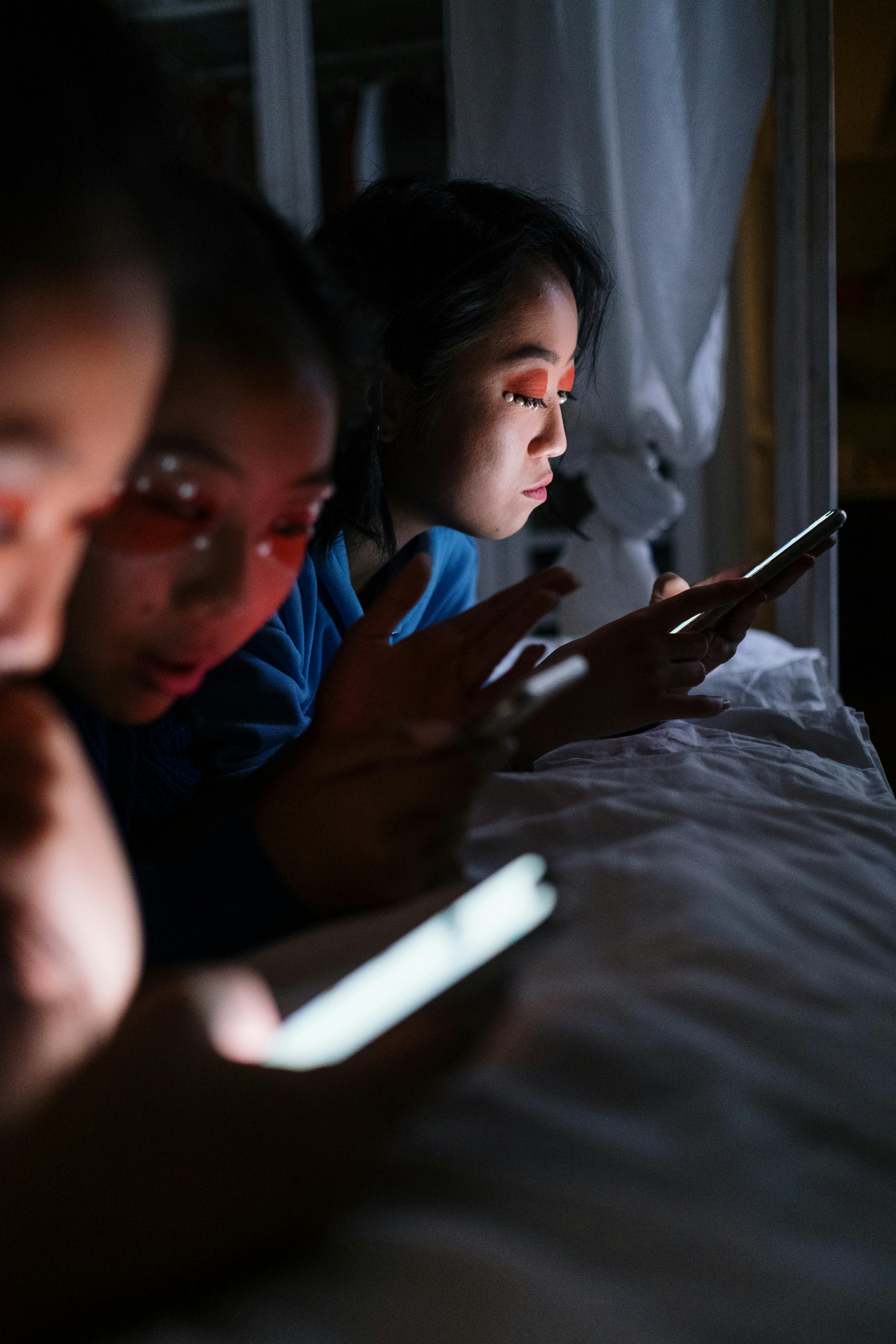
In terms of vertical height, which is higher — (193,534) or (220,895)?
(193,534)

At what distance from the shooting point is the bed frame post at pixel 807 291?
1634mm

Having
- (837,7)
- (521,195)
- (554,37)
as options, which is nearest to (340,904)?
(521,195)

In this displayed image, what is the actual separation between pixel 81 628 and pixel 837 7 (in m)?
2.54

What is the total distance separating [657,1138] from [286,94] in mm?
2352

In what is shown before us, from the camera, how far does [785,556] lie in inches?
28.6

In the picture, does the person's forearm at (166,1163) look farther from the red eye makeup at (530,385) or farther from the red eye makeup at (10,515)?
the red eye makeup at (530,385)

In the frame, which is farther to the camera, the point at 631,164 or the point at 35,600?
the point at 631,164

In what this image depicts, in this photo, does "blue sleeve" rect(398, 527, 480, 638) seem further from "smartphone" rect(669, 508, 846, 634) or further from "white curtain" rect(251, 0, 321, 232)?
"white curtain" rect(251, 0, 321, 232)

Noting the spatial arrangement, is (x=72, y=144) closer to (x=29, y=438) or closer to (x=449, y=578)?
(x=29, y=438)

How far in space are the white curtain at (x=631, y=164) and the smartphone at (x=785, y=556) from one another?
61 cm

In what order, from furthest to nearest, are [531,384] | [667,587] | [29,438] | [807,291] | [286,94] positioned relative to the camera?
[286,94] → [807,291] → [667,587] → [531,384] → [29,438]

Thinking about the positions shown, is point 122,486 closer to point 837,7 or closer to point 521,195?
point 521,195

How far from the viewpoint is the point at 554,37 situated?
4.68ft

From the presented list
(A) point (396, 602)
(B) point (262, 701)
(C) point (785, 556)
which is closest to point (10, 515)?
(A) point (396, 602)
